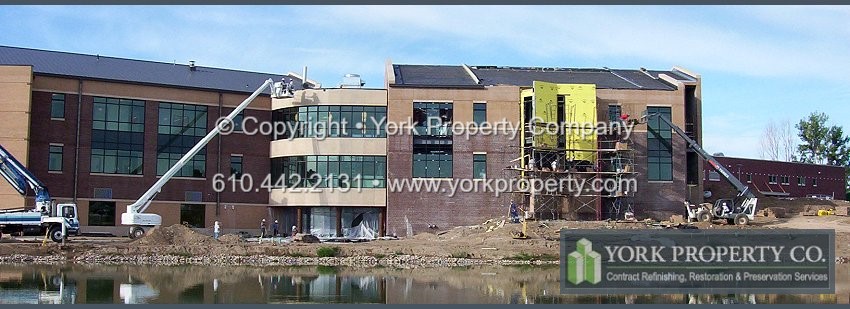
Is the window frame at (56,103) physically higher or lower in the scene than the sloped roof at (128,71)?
lower

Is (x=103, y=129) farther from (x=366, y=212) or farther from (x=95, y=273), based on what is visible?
(x=95, y=273)

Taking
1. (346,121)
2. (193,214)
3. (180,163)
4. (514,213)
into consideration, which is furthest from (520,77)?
(193,214)

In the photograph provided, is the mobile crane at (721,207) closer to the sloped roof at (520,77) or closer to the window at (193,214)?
the sloped roof at (520,77)

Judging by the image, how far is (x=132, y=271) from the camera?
35250mm

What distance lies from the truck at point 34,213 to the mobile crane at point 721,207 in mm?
34312

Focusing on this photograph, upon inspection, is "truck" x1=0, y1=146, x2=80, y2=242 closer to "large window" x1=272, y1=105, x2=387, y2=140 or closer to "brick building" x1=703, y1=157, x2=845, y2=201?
"large window" x1=272, y1=105, x2=387, y2=140

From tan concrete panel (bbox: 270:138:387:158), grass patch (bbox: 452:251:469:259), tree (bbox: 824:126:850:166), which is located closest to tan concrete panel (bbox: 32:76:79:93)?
tan concrete panel (bbox: 270:138:387:158)

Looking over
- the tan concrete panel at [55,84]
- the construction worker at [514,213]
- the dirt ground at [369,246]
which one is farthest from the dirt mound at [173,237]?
the construction worker at [514,213]

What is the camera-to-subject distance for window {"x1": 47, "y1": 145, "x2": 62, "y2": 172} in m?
52.2

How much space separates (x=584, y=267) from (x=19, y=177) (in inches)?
1243

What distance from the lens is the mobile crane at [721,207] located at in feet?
175

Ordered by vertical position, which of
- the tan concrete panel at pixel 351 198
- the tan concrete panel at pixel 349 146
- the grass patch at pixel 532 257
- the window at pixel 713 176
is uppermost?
→ the tan concrete panel at pixel 349 146

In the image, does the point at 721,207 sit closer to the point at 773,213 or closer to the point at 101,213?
the point at 773,213

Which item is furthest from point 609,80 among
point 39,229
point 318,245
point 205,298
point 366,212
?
point 205,298
